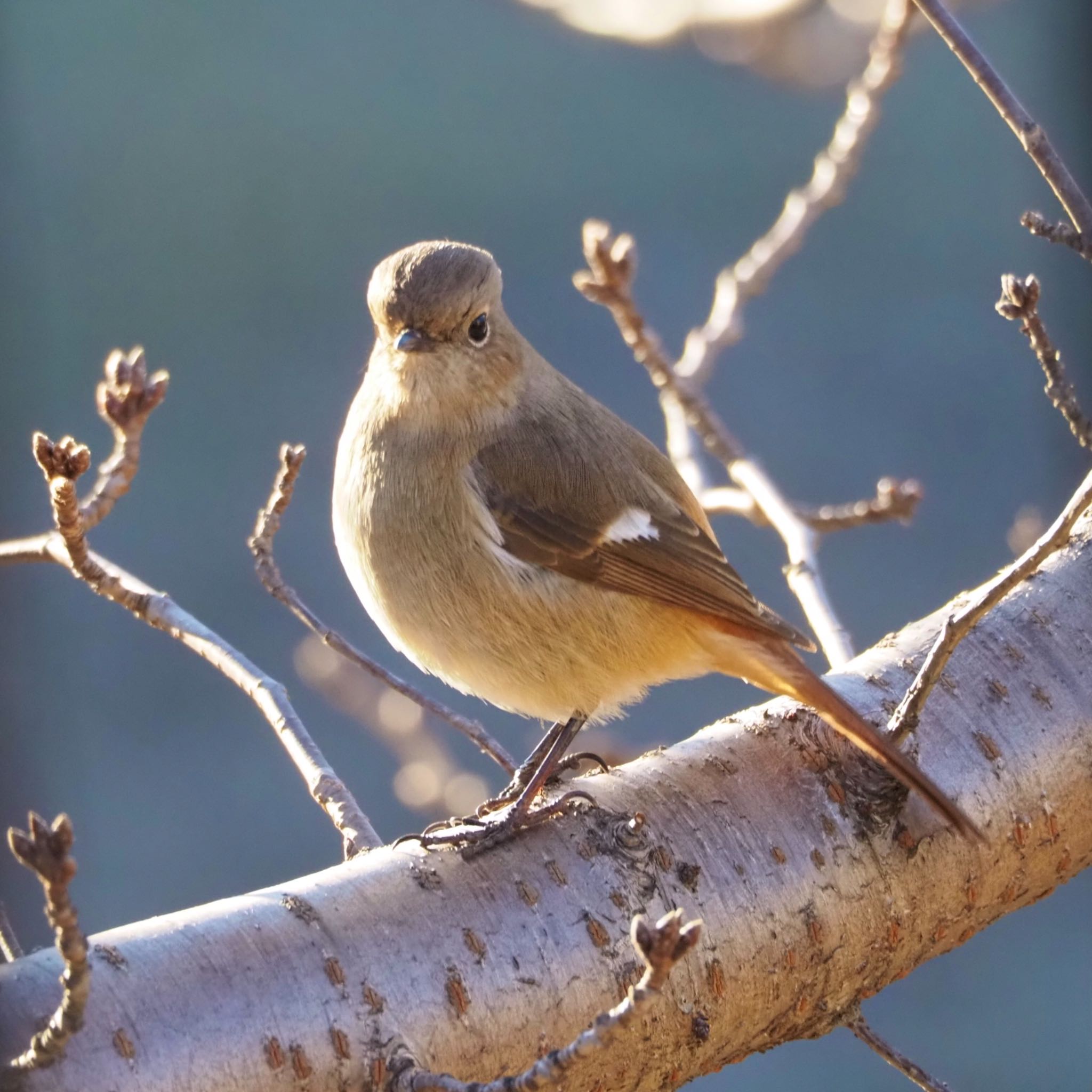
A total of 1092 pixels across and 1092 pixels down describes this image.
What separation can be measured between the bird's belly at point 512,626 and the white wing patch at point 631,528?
85 millimetres

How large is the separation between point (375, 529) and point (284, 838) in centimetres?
318

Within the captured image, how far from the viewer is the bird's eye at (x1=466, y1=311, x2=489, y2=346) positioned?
6.64 feet

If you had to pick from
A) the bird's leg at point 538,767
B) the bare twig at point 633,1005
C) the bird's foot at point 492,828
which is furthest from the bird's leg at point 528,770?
the bare twig at point 633,1005

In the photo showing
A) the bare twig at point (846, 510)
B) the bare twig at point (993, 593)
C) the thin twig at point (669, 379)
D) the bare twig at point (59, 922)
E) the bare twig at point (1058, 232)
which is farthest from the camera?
the bare twig at point (846, 510)

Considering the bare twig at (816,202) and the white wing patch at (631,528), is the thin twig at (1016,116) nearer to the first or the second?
the white wing patch at (631,528)

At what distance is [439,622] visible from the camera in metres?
1.86

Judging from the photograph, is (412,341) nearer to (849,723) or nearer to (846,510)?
(849,723)

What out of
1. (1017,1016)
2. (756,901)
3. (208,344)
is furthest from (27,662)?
(756,901)

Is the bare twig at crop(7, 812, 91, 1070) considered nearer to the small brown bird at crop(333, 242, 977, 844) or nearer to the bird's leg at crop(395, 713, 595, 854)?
the bird's leg at crop(395, 713, 595, 854)

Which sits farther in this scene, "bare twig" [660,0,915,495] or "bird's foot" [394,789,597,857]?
"bare twig" [660,0,915,495]

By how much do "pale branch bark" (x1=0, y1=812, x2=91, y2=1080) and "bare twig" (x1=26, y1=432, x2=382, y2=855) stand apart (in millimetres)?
583

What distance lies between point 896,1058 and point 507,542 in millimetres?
838

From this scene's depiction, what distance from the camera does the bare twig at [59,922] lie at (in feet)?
3.03

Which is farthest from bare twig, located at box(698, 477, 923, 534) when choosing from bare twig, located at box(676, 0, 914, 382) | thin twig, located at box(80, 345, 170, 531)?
thin twig, located at box(80, 345, 170, 531)
